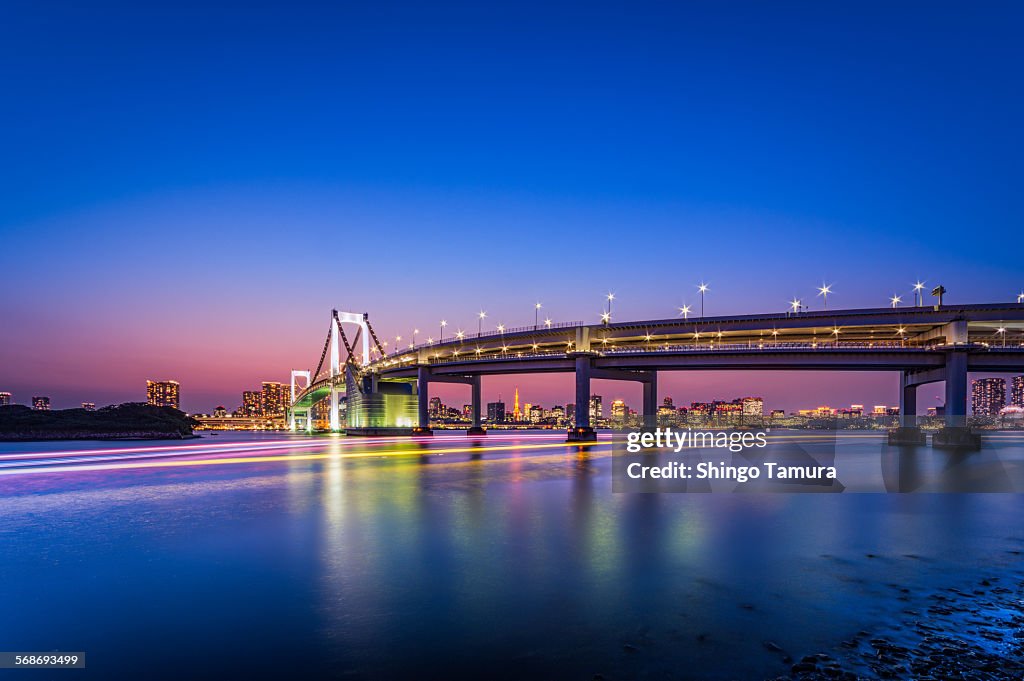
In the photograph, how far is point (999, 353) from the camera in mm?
52688

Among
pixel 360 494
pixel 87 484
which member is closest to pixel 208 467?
pixel 87 484

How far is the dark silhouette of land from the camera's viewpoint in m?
98.4

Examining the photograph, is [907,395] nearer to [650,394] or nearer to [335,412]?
[650,394]

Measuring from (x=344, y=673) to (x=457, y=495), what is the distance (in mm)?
16606

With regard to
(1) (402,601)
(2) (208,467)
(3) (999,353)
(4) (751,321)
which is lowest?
(2) (208,467)

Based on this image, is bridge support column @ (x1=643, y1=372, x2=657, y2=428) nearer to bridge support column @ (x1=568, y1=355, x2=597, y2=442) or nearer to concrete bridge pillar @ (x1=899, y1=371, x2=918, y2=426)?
bridge support column @ (x1=568, y1=355, x2=597, y2=442)

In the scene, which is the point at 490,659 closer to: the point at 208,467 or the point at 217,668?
the point at 217,668

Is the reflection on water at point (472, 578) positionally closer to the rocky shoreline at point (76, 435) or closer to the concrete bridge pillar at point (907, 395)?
the concrete bridge pillar at point (907, 395)

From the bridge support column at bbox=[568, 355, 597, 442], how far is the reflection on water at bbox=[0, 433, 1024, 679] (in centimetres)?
4437

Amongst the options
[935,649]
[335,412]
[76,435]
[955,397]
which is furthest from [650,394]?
[76,435]

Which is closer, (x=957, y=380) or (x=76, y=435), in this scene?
(x=957, y=380)

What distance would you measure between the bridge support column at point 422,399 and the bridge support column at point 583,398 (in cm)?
2775

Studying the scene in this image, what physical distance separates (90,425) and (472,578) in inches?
5005

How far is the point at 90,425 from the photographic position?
10544cm
